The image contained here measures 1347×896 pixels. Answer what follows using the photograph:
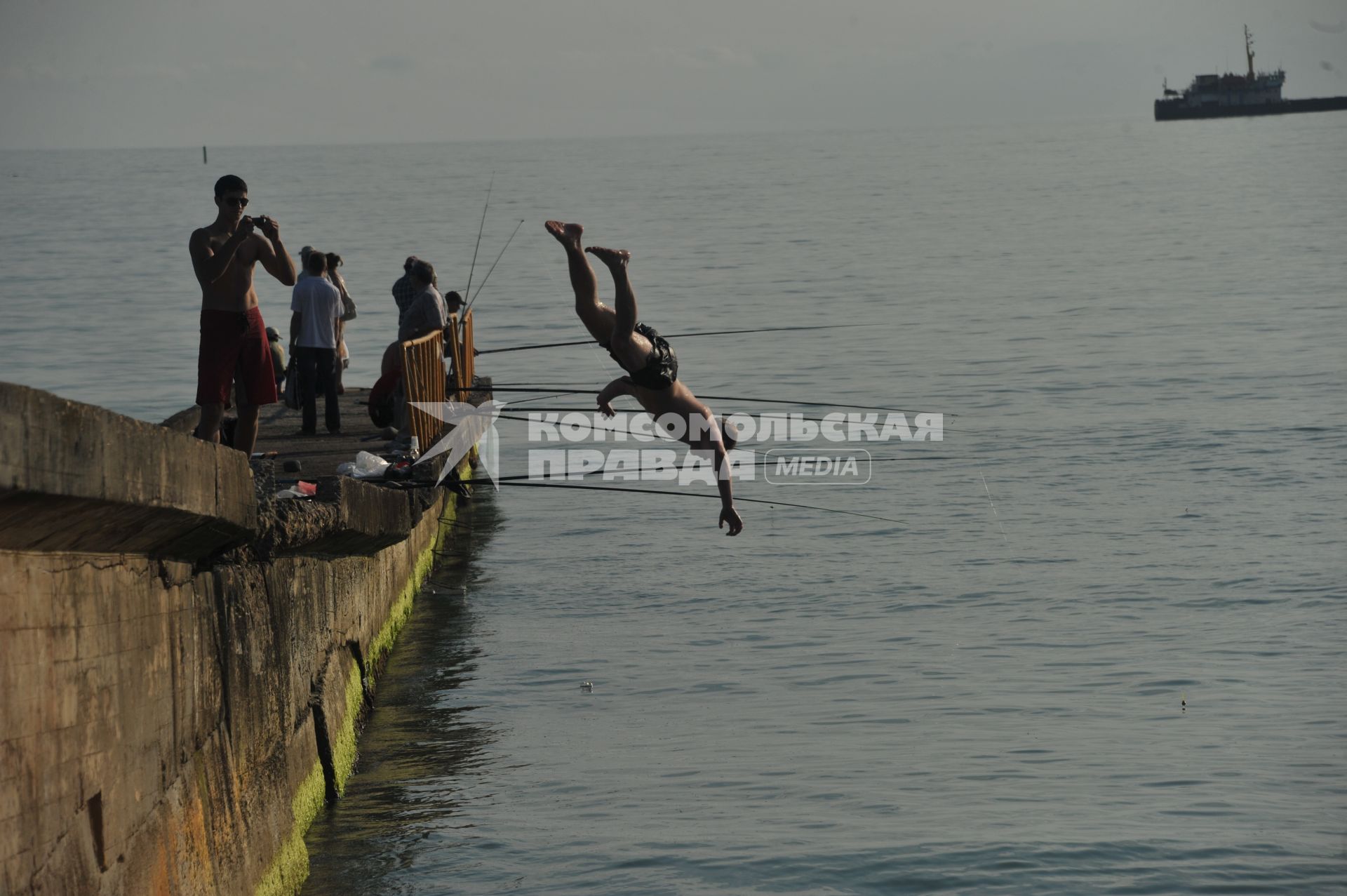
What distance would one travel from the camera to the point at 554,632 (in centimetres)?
1433

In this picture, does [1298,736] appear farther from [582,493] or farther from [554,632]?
[582,493]

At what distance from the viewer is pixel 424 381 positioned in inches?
541

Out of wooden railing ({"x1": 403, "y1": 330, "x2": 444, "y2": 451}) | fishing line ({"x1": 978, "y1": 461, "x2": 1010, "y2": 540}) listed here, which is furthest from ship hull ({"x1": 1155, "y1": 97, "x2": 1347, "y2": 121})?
wooden railing ({"x1": 403, "y1": 330, "x2": 444, "y2": 451})

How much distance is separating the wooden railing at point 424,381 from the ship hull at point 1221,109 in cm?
15704

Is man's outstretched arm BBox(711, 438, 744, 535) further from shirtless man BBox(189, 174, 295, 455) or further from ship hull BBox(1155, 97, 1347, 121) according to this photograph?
ship hull BBox(1155, 97, 1347, 121)

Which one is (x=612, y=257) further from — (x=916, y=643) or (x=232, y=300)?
(x=916, y=643)

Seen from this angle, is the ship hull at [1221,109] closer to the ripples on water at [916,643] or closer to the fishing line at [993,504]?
the ripples on water at [916,643]

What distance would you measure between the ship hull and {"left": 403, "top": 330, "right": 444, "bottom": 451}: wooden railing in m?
157

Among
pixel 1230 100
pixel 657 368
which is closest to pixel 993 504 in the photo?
pixel 657 368

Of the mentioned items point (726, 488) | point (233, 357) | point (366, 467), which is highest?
point (233, 357)

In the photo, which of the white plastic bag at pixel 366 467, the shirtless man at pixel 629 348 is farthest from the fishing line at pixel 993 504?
the shirtless man at pixel 629 348

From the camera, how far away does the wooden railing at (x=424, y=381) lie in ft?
42.8

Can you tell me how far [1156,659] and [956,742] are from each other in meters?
2.96

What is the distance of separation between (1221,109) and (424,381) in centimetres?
15916
